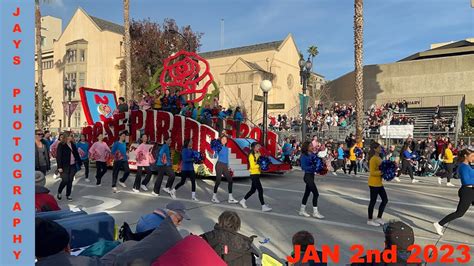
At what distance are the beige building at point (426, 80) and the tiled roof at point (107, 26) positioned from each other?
1102 inches

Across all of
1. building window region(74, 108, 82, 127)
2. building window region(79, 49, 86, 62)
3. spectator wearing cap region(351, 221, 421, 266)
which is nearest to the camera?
spectator wearing cap region(351, 221, 421, 266)

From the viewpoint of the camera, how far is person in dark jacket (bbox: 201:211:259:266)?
3787mm

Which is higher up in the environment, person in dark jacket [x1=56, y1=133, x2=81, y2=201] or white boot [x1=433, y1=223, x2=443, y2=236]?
person in dark jacket [x1=56, y1=133, x2=81, y2=201]

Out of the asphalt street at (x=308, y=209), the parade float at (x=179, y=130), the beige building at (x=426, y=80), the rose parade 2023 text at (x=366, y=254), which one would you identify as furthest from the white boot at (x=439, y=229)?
the beige building at (x=426, y=80)

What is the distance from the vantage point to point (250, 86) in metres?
43.9

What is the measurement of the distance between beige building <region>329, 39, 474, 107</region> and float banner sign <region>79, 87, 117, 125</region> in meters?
25.0

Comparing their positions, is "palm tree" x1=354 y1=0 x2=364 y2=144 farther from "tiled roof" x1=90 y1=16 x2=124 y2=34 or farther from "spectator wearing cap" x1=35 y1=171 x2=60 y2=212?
"tiled roof" x1=90 y1=16 x2=124 y2=34

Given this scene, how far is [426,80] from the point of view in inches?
1406

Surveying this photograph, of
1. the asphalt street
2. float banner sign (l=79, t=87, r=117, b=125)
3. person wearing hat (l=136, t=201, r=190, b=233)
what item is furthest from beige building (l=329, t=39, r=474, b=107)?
person wearing hat (l=136, t=201, r=190, b=233)

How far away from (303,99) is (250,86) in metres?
29.0

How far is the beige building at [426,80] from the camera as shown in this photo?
3369cm

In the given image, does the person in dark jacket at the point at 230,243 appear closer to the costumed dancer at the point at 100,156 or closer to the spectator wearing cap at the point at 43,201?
the spectator wearing cap at the point at 43,201

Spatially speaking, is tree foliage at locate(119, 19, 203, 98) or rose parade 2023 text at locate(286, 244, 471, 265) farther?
tree foliage at locate(119, 19, 203, 98)
